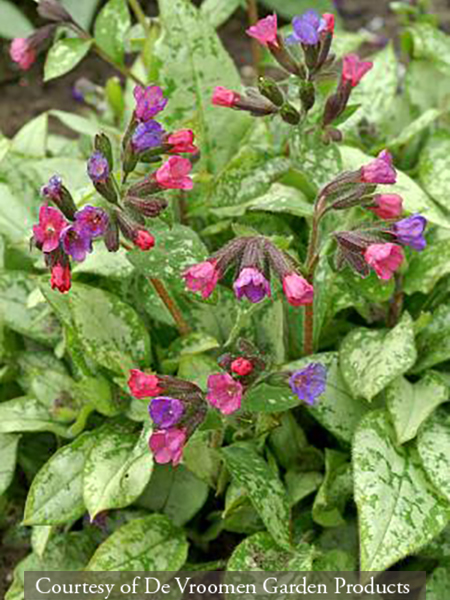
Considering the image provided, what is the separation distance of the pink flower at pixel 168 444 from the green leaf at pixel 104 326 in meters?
0.47

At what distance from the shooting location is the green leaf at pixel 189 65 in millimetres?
2750

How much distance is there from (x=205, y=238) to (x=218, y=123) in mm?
352

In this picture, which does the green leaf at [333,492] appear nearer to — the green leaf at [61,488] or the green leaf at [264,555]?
the green leaf at [264,555]

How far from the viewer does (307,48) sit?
88.4 inches

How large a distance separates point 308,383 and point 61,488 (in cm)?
79

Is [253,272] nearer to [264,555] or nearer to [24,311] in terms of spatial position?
[264,555]

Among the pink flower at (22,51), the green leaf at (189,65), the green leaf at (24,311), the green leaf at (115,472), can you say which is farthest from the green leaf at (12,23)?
the green leaf at (115,472)

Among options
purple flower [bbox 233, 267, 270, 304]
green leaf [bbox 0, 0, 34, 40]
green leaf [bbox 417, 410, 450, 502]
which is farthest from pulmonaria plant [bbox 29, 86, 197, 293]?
green leaf [bbox 0, 0, 34, 40]

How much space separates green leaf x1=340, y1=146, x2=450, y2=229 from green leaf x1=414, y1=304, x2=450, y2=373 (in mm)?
239

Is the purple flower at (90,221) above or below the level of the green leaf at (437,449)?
above

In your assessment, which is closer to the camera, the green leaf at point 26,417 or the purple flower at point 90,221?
the purple flower at point 90,221

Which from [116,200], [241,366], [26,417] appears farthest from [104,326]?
[241,366]

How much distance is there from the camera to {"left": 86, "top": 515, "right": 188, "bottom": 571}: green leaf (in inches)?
95.3

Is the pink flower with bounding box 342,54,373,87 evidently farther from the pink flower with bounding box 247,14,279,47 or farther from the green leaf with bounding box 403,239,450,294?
the green leaf with bounding box 403,239,450,294
